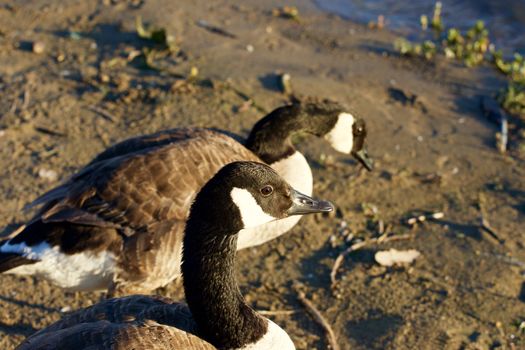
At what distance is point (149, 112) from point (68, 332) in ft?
13.1

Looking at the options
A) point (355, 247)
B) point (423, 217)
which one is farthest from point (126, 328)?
point (423, 217)

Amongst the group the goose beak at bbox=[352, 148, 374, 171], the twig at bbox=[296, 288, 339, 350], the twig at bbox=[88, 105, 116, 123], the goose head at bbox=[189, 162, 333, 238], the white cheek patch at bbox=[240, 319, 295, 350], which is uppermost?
the goose head at bbox=[189, 162, 333, 238]

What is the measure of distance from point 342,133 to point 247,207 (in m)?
2.33

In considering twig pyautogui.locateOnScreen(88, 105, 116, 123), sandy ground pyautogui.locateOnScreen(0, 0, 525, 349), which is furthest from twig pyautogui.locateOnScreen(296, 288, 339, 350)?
twig pyautogui.locateOnScreen(88, 105, 116, 123)

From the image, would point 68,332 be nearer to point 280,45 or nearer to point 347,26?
point 280,45

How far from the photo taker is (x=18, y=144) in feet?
21.6

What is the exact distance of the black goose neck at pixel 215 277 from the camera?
3619 millimetres

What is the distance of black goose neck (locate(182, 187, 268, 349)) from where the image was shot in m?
3.62

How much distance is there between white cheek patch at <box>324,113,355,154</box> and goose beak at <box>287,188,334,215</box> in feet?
6.15

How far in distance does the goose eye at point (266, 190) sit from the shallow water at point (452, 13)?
21.4ft

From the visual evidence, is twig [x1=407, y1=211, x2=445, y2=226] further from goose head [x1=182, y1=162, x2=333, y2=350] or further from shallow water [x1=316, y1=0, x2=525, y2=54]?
shallow water [x1=316, y1=0, x2=525, y2=54]

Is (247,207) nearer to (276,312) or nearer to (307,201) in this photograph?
(307,201)

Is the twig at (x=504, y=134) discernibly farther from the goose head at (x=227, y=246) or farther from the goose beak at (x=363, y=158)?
the goose head at (x=227, y=246)

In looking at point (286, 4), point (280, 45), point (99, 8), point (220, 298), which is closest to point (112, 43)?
point (99, 8)
